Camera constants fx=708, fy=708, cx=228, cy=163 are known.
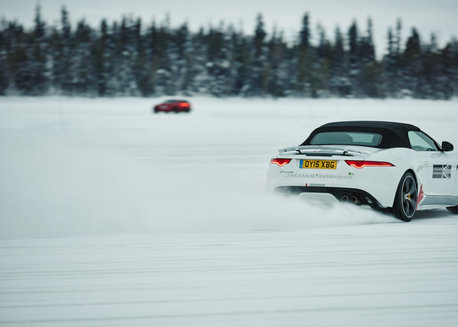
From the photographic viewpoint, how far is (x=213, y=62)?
12294cm

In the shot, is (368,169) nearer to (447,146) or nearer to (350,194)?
(350,194)

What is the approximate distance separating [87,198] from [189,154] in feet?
33.8

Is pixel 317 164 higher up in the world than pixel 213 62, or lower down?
lower down

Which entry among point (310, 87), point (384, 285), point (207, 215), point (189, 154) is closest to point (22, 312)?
point (384, 285)

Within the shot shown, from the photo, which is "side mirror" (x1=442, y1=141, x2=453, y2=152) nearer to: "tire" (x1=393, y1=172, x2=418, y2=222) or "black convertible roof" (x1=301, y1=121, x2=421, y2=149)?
"black convertible roof" (x1=301, y1=121, x2=421, y2=149)

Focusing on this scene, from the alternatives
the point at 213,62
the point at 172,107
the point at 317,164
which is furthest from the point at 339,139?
the point at 213,62

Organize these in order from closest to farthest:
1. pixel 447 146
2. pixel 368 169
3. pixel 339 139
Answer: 1. pixel 368 169
2. pixel 339 139
3. pixel 447 146

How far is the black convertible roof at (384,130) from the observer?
28.6ft

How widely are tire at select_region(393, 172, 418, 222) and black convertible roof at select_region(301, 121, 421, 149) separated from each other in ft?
1.41

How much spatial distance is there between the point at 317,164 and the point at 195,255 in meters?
2.58

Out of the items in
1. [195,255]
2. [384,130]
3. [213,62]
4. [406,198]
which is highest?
[213,62]

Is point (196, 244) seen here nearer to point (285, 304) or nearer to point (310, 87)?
point (285, 304)

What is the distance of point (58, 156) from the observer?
11.9 meters

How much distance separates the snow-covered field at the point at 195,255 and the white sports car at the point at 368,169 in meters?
0.26
